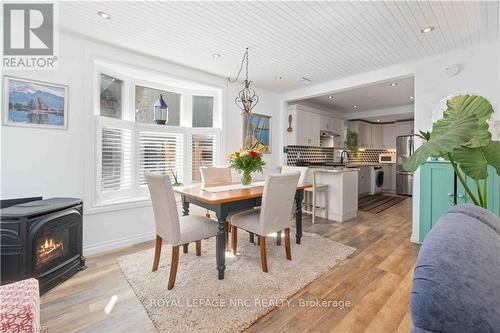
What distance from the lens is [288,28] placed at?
2.38 m

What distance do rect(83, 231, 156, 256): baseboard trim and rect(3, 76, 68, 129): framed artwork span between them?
4.60ft

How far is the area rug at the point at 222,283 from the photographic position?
1.63 m

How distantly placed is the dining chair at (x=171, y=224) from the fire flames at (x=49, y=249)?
33.9 inches

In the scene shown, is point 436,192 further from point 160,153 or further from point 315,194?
point 160,153

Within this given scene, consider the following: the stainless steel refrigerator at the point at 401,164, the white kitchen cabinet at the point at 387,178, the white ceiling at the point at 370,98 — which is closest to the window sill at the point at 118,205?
the white ceiling at the point at 370,98

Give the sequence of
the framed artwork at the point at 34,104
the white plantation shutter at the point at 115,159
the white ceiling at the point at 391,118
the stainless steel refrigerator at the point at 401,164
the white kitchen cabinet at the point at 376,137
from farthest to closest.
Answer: the white kitchen cabinet at the point at 376,137 → the stainless steel refrigerator at the point at 401,164 → the white ceiling at the point at 391,118 → the white plantation shutter at the point at 115,159 → the framed artwork at the point at 34,104

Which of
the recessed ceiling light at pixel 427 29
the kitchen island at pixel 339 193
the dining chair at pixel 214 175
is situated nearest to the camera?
the recessed ceiling light at pixel 427 29

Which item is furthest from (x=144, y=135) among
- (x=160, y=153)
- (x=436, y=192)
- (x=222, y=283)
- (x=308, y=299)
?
(x=436, y=192)

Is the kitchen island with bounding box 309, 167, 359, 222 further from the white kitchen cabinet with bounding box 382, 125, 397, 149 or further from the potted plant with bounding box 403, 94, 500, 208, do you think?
the white kitchen cabinet with bounding box 382, 125, 397, 149

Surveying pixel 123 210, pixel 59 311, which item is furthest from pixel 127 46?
pixel 59 311

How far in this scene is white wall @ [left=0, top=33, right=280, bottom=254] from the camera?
7.25ft

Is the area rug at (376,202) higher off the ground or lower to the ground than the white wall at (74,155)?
lower

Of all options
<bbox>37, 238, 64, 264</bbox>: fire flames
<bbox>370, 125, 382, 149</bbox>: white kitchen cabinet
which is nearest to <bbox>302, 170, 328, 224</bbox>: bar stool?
<bbox>37, 238, 64, 264</bbox>: fire flames

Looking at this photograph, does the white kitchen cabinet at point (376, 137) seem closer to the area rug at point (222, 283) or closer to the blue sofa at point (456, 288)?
the area rug at point (222, 283)
